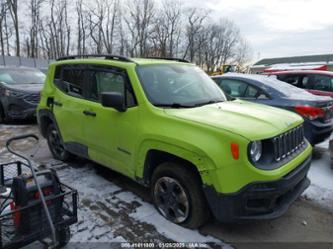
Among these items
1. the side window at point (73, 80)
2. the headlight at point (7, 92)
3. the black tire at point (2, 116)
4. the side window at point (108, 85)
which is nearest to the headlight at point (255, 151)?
the side window at point (108, 85)

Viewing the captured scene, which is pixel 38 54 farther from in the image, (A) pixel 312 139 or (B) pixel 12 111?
(A) pixel 312 139

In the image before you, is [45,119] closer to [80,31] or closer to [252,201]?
[252,201]

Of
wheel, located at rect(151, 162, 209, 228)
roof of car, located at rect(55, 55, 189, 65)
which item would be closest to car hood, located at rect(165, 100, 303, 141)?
wheel, located at rect(151, 162, 209, 228)

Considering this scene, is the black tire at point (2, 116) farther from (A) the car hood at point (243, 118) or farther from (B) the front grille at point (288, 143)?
(B) the front grille at point (288, 143)

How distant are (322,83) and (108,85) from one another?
6854 mm

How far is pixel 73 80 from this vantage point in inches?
197

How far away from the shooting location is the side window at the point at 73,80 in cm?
482

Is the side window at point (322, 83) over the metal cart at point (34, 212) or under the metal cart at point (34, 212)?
over

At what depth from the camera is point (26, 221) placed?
2648 mm

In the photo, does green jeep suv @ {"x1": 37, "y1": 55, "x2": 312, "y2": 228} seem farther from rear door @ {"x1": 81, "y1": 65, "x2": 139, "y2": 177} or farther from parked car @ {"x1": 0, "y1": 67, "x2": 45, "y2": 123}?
parked car @ {"x1": 0, "y1": 67, "x2": 45, "y2": 123}

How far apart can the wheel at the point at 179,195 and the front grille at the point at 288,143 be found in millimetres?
846

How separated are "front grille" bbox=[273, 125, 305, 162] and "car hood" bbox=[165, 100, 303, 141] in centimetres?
7

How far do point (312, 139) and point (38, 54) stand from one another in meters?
56.8

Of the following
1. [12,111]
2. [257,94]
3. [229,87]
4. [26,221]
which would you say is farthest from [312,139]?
[12,111]
